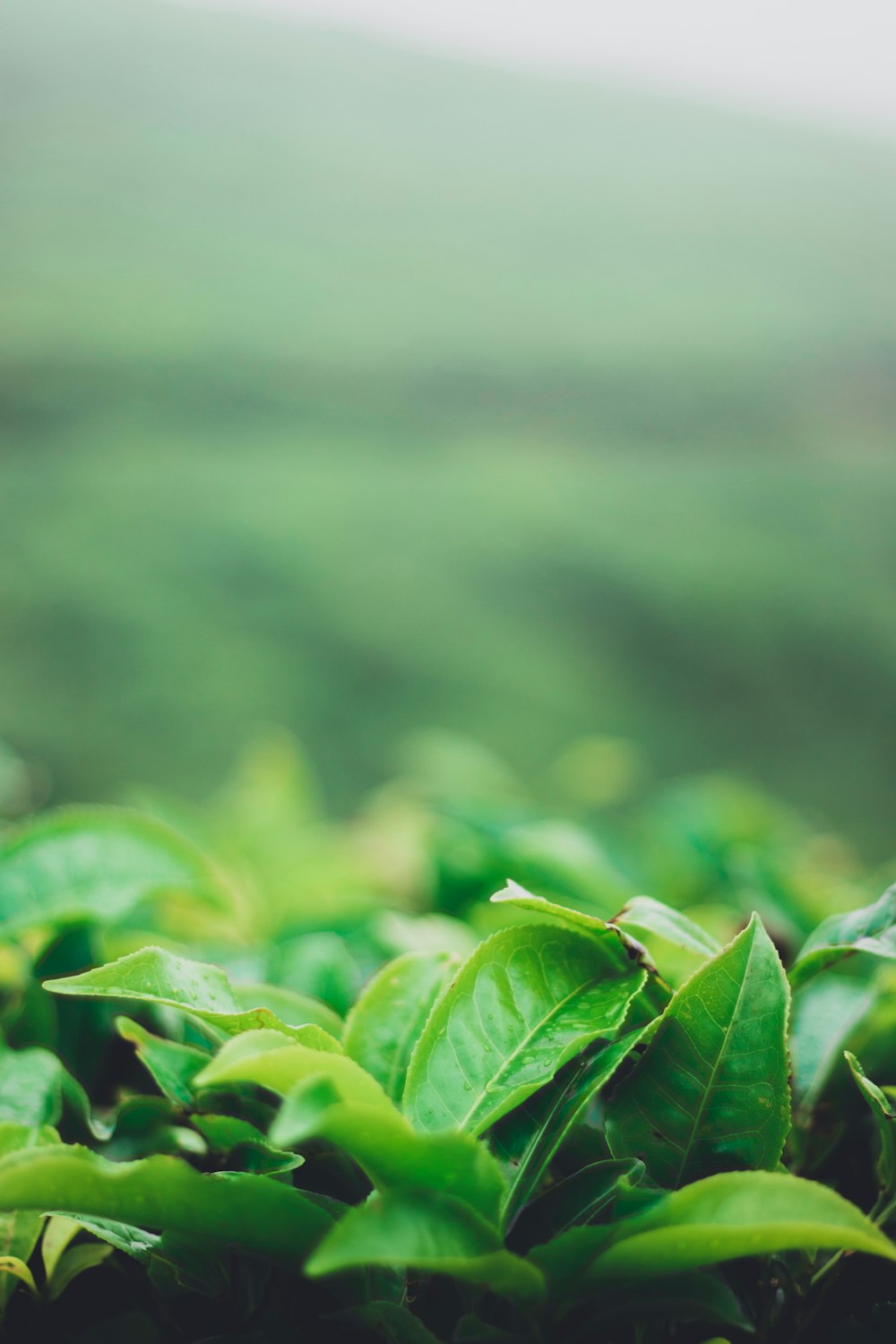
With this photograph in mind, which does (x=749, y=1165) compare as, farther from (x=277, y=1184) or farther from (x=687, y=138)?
(x=687, y=138)

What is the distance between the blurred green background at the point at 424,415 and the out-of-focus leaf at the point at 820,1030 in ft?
5.80

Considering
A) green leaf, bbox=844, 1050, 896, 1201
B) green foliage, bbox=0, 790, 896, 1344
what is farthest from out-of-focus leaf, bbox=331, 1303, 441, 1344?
green leaf, bbox=844, 1050, 896, 1201

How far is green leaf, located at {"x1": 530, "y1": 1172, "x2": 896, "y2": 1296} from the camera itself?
34cm

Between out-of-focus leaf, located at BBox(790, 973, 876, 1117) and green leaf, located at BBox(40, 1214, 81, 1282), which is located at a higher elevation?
out-of-focus leaf, located at BBox(790, 973, 876, 1117)

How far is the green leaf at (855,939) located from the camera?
455mm

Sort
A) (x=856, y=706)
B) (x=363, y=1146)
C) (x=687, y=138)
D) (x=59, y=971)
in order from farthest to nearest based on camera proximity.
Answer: (x=687, y=138) → (x=856, y=706) → (x=59, y=971) → (x=363, y=1146)

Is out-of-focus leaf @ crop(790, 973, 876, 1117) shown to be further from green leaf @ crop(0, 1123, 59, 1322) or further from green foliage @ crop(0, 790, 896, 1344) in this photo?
green leaf @ crop(0, 1123, 59, 1322)

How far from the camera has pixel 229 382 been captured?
287 cm

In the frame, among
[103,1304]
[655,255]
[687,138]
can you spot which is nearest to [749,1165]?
[103,1304]

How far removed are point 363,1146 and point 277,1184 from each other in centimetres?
6

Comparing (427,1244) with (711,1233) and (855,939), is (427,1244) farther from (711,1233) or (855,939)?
(855,939)

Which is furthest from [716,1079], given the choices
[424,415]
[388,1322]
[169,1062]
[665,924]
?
[424,415]

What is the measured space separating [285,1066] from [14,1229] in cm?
20

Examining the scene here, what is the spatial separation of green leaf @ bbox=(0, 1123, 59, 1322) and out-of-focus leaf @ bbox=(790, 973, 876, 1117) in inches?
16.1
